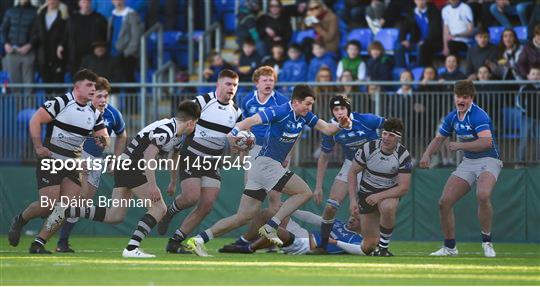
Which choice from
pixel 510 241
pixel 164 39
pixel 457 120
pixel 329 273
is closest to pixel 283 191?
pixel 457 120

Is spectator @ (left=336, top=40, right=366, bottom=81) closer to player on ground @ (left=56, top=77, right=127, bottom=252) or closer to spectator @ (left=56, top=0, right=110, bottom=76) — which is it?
spectator @ (left=56, top=0, right=110, bottom=76)

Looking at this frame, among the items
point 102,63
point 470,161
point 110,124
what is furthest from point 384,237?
point 102,63

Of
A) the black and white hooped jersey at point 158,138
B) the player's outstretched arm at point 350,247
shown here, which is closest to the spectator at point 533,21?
the player's outstretched arm at point 350,247

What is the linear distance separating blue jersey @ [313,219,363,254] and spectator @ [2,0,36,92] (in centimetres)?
975

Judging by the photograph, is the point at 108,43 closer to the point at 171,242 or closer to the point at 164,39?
the point at 164,39

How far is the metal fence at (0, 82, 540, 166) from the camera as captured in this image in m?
22.3

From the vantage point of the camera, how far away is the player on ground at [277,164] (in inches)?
694

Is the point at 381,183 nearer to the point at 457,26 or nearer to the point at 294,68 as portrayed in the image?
the point at 294,68

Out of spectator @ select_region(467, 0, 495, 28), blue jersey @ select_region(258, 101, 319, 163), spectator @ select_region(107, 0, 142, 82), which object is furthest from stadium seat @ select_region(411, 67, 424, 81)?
blue jersey @ select_region(258, 101, 319, 163)

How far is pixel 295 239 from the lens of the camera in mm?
18484

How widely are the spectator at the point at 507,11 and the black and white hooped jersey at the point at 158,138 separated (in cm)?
995

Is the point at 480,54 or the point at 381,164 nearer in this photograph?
the point at 381,164

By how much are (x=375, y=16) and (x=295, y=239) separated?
9.24 meters

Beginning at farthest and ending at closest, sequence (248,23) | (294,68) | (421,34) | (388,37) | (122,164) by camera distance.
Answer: (248,23) → (388,37) → (421,34) → (294,68) → (122,164)
